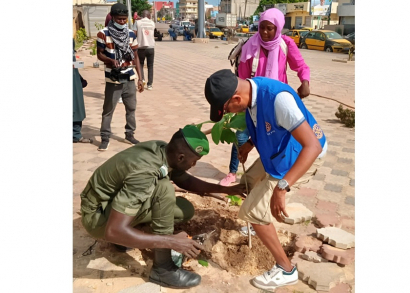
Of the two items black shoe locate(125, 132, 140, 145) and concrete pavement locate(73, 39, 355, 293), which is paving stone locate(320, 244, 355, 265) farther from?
black shoe locate(125, 132, 140, 145)

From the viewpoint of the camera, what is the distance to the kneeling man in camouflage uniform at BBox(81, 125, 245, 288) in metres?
2.20

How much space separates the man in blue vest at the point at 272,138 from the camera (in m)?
2.07

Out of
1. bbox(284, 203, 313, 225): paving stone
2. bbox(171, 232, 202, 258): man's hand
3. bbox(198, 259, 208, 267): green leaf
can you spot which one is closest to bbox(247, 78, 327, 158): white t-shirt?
bbox(171, 232, 202, 258): man's hand

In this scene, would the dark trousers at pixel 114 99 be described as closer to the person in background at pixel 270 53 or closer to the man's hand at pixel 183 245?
the person in background at pixel 270 53

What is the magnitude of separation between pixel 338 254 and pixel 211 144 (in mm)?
2863

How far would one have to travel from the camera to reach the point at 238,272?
2.68m

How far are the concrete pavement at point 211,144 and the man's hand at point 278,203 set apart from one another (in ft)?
2.18

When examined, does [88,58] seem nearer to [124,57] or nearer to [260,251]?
[124,57]

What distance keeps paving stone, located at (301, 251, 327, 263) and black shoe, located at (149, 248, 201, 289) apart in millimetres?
845

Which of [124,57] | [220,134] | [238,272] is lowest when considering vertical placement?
[238,272]

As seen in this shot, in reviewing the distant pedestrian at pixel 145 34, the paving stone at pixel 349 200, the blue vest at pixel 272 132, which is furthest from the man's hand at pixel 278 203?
the distant pedestrian at pixel 145 34

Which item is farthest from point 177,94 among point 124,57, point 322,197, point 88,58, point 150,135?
point 88,58

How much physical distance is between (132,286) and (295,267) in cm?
111

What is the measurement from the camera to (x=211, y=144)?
211 inches
